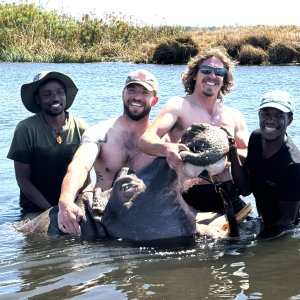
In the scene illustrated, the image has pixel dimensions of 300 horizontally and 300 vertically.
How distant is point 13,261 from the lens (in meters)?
5.75

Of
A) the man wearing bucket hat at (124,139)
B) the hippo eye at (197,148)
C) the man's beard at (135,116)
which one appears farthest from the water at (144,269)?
the man's beard at (135,116)

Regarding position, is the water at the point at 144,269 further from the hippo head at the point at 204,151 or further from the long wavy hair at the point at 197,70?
the long wavy hair at the point at 197,70

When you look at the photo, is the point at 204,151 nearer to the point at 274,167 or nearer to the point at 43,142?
the point at 274,167

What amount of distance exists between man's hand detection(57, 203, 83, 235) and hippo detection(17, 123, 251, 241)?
0.23 ft

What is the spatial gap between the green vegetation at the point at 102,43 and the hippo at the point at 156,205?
103 ft

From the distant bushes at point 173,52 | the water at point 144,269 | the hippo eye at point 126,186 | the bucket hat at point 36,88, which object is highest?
the distant bushes at point 173,52

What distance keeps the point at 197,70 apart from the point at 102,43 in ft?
119

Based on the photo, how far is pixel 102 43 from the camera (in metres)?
42.3

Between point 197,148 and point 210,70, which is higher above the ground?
point 210,70

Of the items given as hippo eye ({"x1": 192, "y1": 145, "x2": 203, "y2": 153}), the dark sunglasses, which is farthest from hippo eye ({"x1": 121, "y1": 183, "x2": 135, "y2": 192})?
the dark sunglasses

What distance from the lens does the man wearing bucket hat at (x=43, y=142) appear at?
7.16 metres

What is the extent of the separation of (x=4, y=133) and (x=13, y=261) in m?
8.39

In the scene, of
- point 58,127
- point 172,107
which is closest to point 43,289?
point 172,107

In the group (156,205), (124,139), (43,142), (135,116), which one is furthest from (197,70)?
(43,142)
